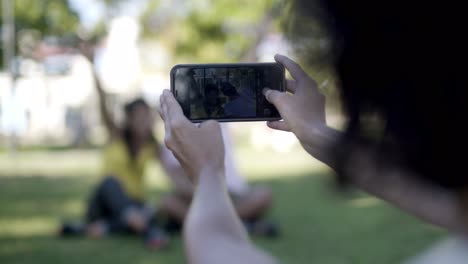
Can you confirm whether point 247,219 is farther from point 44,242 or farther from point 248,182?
point 248,182

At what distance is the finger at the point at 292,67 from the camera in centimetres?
142

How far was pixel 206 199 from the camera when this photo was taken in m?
1.12

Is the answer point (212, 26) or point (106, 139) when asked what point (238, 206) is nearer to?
point (106, 139)

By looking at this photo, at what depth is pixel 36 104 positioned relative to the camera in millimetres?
23234

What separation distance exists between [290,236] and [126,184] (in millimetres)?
1650

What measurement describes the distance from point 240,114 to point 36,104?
74.3 feet

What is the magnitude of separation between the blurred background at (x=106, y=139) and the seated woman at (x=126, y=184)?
0.20 meters

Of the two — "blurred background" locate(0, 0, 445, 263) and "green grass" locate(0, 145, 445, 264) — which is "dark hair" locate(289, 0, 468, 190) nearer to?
"blurred background" locate(0, 0, 445, 263)

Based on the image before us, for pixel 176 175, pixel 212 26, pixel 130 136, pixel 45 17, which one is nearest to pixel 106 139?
pixel 130 136

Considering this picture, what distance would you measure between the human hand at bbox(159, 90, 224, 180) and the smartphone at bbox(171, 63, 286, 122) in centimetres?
24

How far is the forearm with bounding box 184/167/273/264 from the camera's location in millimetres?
1014

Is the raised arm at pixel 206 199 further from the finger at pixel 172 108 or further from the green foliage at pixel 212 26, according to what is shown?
the green foliage at pixel 212 26

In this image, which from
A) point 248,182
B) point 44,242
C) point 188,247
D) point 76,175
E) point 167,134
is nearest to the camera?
point 188,247

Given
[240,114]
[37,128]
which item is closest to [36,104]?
[37,128]
